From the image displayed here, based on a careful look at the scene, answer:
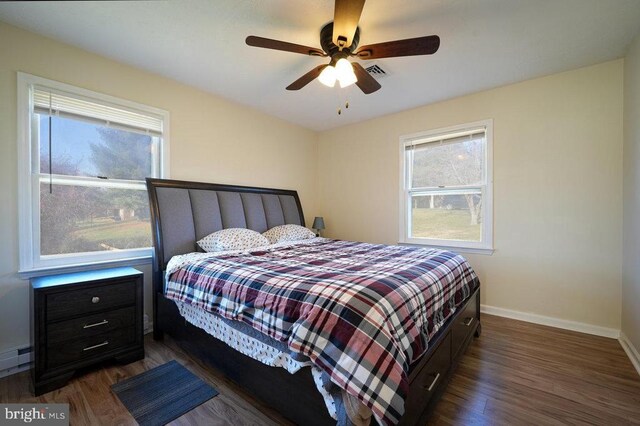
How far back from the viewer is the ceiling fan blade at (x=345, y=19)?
1429mm

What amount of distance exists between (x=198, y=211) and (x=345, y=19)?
2168 mm

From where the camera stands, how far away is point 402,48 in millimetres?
1726

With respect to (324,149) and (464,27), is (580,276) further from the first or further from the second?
(324,149)

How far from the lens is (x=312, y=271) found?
5.62 feet

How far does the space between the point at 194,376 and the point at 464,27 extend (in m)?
3.14

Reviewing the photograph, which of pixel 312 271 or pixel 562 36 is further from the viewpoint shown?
pixel 562 36

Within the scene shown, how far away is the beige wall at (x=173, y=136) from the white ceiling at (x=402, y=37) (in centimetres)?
21

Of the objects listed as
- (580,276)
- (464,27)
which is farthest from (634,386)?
(464,27)

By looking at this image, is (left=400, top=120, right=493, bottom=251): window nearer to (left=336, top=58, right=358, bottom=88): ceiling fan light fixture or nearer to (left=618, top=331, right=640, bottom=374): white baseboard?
(left=618, top=331, right=640, bottom=374): white baseboard

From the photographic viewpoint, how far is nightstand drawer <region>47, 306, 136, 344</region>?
1.76m

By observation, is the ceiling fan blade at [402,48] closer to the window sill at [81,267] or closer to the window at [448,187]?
the window at [448,187]

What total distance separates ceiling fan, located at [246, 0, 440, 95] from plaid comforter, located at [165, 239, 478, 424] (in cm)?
138

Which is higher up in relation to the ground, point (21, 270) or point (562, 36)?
point (562, 36)

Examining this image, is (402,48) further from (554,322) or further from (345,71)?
(554,322)
